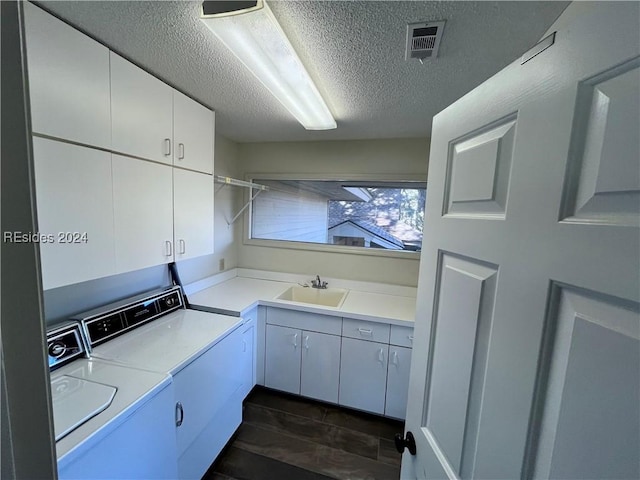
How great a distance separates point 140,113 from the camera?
4.46 feet

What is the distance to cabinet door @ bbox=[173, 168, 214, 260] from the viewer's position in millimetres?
1675

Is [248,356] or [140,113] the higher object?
[140,113]

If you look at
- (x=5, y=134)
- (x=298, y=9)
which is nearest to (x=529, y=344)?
(x=5, y=134)

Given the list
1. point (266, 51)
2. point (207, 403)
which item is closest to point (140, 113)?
point (266, 51)

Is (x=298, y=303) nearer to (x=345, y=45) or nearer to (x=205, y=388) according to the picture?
(x=205, y=388)

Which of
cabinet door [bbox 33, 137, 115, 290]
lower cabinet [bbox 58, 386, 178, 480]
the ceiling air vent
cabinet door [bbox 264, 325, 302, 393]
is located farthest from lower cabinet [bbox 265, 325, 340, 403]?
the ceiling air vent

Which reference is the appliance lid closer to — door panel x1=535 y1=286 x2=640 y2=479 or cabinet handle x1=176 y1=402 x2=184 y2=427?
cabinet handle x1=176 y1=402 x2=184 y2=427

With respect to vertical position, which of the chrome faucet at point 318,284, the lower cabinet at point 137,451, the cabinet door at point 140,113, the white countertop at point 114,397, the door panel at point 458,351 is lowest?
the lower cabinet at point 137,451

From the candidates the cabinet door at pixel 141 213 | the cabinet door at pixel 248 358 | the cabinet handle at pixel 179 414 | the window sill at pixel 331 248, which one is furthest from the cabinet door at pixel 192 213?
the window sill at pixel 331 248

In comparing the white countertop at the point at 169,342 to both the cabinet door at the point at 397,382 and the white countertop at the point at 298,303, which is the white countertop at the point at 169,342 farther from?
the cabinet door at the point at 397,382

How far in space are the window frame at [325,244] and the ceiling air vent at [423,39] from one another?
1.38m

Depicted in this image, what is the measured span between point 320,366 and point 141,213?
5.78 feet

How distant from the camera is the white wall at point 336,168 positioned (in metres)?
2.51

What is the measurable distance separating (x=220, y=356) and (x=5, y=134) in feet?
5.12
